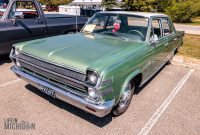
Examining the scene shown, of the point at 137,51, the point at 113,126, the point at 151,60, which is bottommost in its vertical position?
the point at 113,126

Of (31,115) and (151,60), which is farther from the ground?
(151,60)

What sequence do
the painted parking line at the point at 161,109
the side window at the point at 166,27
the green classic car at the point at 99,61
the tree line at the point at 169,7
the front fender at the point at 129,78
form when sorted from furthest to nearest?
1. the tree line at the point at 169,7
2. the side window at the point at 166,27
3. the painted parking line at the point at 161,109
4. the front fender at the point at 129,78
5. the green classic car at the point at 99,61

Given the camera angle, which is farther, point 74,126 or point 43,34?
point 43,34

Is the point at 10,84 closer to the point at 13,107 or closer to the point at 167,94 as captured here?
the point at 13,107

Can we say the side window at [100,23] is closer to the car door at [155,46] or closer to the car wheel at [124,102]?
the car door at [155,46]

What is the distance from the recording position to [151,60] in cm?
455

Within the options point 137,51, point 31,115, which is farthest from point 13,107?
point 137,51

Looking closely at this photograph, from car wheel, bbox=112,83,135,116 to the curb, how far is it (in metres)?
3.95

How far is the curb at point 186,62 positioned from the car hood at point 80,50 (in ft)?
12.2

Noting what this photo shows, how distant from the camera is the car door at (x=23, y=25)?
604cm

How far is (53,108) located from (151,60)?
2235 mm

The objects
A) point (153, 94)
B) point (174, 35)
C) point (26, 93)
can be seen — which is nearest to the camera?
point (26, 93)

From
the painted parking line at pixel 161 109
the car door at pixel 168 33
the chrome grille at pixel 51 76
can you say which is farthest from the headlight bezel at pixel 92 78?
the car door at pixel 168 33

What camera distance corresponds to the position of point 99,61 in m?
3.24
